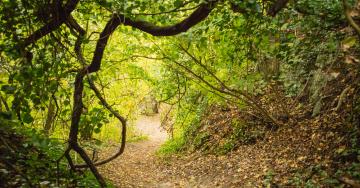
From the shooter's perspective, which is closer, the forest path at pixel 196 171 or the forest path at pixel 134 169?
the forest path at pixel 196 171

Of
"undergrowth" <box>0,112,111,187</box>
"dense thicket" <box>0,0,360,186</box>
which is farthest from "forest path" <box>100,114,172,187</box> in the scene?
"undergrowth" <box>0,112,111,187</box>

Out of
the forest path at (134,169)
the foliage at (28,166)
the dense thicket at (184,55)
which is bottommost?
the forest path at (134,169)

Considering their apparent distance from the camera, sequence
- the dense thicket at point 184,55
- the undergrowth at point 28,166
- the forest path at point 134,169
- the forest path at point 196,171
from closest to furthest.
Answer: the dense thicket at point 184,55, the undergrowth at point 28,166, the forest path at point 196,171, the forest path at point 134,169

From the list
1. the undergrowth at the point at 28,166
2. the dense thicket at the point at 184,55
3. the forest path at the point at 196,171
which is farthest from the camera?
the forest path at the point at 196,171

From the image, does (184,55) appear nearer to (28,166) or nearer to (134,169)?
(134,169)

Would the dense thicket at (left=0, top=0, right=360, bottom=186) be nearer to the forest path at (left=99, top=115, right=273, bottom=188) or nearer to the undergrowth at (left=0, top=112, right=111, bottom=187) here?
the undergrowth at (left=0, top=112, right=111, bottom=187)

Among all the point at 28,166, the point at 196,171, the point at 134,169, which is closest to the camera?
the point at 28,166

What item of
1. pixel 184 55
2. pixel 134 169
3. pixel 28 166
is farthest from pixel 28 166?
pixel 134 169

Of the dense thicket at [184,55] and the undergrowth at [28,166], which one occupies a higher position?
the dense thicket at [184,55]

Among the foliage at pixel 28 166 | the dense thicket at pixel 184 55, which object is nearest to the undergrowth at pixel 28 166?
the foliage at pixel 28 166

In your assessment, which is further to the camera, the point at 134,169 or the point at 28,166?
the point at 134,169

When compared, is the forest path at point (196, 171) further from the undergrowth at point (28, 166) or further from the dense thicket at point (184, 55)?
the undergrowth at point (28, 166)

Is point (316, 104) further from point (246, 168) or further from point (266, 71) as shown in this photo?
point (266, 71)

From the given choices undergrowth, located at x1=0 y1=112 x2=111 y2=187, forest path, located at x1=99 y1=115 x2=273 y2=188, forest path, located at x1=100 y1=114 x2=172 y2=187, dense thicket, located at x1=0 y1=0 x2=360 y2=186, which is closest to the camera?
dense thicket, located at x1=0 y1=0 x2=360 y2=186
